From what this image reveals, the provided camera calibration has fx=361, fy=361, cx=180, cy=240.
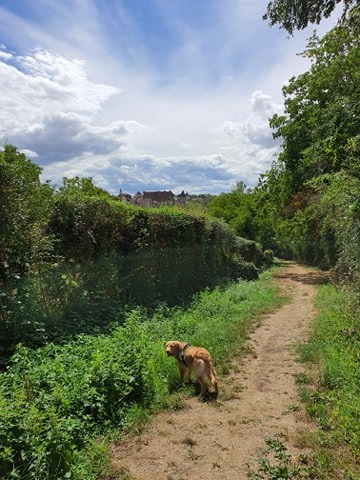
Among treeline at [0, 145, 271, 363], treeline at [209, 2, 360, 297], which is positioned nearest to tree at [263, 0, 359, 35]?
treeline at [209, 2, 360, 297]

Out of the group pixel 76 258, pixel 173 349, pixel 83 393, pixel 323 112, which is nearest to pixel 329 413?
pixel 173 349

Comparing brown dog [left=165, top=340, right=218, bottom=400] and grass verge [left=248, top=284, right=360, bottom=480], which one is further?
brown dog [left=165, top=340, right=218, bottom=400]

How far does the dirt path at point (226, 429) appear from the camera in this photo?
3.69 metres

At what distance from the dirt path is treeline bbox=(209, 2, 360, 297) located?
9.32 ft

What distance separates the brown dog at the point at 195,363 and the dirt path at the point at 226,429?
27cm

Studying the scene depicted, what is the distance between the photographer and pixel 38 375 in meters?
4.36

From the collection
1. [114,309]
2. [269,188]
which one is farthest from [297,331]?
[269,188]

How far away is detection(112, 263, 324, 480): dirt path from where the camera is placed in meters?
3.69

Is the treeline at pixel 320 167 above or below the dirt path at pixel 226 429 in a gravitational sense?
above

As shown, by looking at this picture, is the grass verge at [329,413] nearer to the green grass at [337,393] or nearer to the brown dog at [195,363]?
the green grass at [337,393]

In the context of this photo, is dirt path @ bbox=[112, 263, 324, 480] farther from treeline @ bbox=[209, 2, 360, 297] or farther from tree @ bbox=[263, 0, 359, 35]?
tree @ bbox=[263, 0, 359, 35]

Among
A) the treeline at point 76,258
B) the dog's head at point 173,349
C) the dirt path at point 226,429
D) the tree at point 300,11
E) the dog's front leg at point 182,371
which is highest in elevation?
the tree at point 300,11

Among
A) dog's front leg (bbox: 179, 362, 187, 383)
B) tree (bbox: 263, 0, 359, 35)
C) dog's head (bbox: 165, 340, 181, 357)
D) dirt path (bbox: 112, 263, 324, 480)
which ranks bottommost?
dirt path (bbox: 112, 263, 324, 480)

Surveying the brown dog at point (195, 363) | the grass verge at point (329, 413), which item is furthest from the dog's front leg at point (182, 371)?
the grass verge at point (329, 413)
